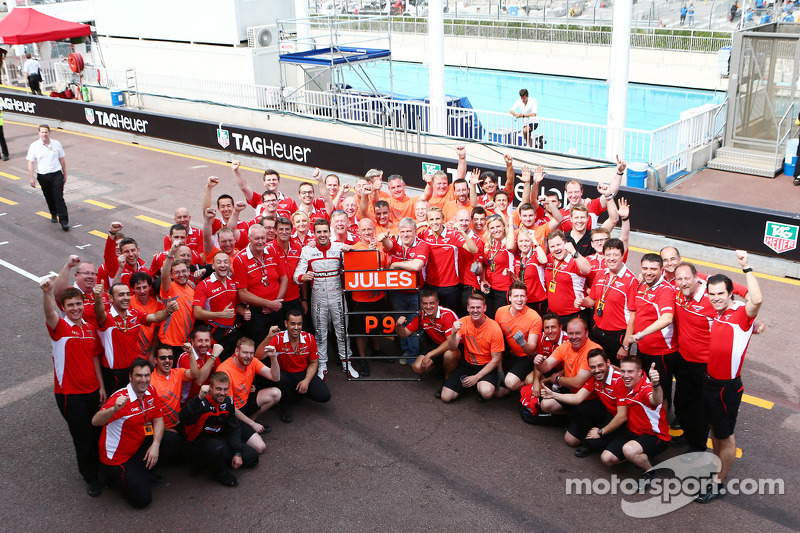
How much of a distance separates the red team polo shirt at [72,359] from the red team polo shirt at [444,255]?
159 inches

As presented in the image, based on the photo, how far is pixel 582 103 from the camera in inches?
1191

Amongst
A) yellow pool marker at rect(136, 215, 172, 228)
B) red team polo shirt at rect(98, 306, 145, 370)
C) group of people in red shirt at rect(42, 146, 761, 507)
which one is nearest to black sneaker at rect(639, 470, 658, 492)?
group of people in red shirt at rect(42, 146, 761, 507)

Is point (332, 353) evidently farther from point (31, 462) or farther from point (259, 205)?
point (31, 462)

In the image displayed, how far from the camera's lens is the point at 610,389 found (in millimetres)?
7289

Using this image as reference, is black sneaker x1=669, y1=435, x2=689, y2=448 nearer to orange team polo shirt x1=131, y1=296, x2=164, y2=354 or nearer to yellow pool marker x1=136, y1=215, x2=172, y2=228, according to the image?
orange team polo shirt x1=131, y1=296, x2=164, y2=354

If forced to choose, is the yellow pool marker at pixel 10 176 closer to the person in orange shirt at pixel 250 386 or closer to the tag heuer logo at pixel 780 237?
the person in orange shirt at pixel 250 386

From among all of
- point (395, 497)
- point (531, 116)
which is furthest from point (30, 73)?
point (395, 497)

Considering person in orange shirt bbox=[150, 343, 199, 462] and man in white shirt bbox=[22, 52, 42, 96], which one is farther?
man in white shirt bbox=[22, 52, 42, 96]

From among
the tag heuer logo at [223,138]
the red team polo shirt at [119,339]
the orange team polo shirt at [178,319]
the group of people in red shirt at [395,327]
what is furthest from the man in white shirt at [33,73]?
the red team polo shirt at [119,339]

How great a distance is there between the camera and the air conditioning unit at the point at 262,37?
2398 cm

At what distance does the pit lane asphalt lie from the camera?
667 centimetres

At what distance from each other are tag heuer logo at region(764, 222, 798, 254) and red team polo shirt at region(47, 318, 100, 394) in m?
9.57

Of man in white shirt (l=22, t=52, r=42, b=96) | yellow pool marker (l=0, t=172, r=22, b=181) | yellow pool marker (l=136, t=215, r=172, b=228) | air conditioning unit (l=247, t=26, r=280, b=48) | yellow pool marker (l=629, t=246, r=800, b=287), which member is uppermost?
air conditioning unit (l=247, t=26, r=280, b=48)

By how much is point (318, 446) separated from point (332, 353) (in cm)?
215
